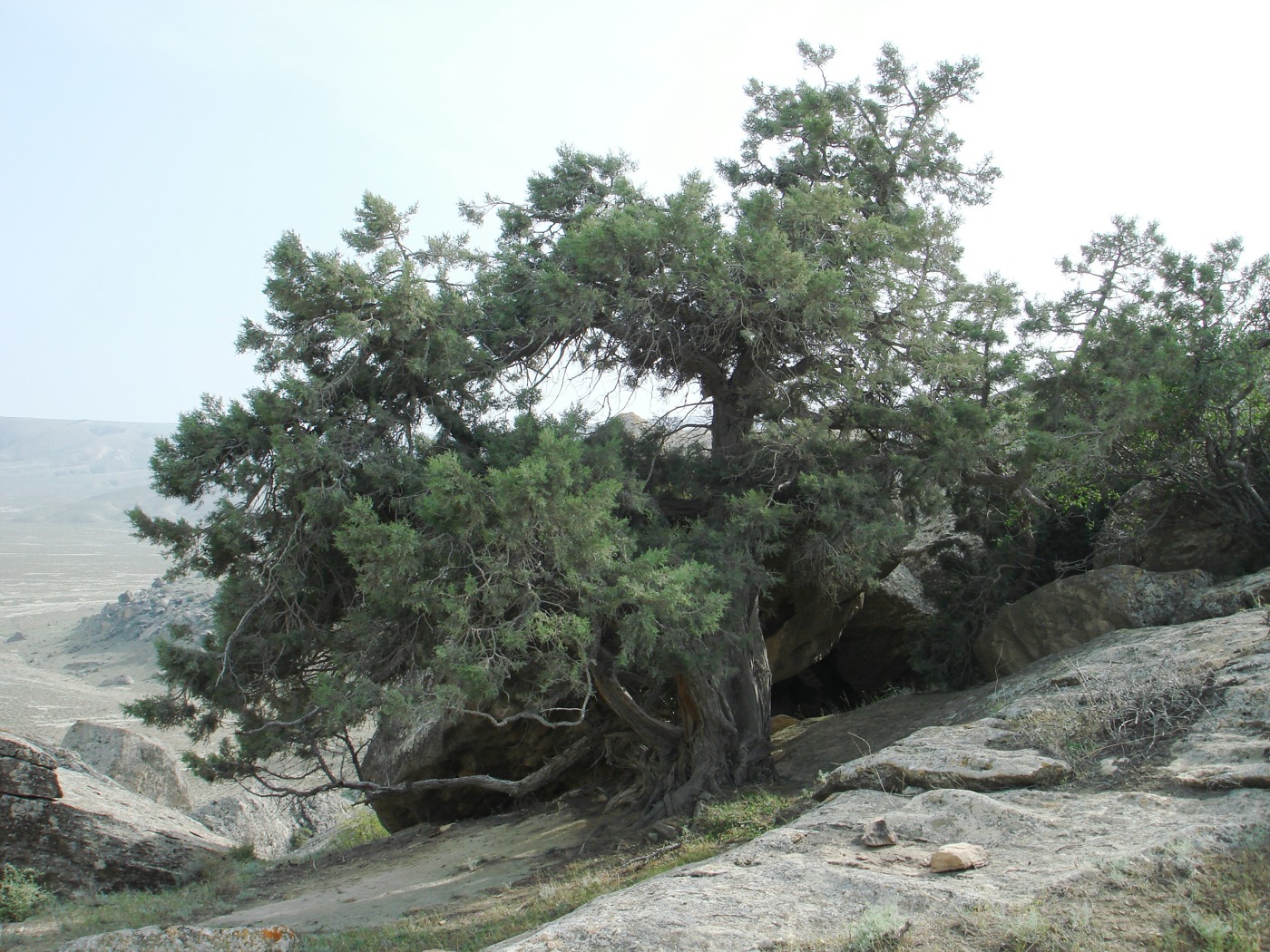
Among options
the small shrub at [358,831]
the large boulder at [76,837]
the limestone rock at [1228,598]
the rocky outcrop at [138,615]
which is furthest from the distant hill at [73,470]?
the limestone rock at [1228,598]

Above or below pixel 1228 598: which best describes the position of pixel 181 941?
below

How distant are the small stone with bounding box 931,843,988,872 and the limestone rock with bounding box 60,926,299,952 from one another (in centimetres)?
429

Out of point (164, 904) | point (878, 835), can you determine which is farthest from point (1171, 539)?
point (164, 904)

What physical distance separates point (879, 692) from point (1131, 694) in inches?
361

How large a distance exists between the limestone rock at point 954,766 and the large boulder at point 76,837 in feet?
29.9

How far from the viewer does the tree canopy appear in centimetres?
799

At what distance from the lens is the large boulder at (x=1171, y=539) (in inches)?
424

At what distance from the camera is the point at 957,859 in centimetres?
452

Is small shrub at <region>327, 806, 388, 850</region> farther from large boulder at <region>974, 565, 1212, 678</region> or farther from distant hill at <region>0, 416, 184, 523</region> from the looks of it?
distant hill at <region>0, 416, 184, 523</region>

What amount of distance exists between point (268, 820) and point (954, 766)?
16.7m

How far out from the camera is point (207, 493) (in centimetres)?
941

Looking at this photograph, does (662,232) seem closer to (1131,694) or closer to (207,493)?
(207,493)

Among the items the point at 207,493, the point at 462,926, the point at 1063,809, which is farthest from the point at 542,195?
the point at 1063,809

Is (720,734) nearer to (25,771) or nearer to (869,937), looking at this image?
(869,937)
